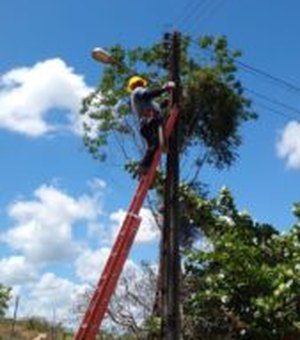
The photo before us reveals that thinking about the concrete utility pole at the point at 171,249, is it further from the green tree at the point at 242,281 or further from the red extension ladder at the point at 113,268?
the green tree at the point at 242,281

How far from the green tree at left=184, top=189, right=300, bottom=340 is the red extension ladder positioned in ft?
18.3

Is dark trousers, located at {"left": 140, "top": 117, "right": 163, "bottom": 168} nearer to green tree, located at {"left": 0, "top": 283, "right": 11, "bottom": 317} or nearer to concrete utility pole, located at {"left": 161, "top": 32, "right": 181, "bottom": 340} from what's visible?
concrete utility pole, located at {"left": 161, "top": 32, "right": 181, "bottom": 340}

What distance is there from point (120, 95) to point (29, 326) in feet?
38.4

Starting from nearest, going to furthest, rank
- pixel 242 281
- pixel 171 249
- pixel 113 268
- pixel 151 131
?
pixel 113 268 < pixel 151 131 < pixel 171 249 < pixel 242 281

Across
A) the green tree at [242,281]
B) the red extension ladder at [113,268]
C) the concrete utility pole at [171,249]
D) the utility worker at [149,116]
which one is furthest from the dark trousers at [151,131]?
the green tree at [242,281]

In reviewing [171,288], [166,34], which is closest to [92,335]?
[171,288]

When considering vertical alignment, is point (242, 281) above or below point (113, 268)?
above

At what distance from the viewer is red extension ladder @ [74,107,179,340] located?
10.9 meters

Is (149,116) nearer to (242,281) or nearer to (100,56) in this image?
(100,56)

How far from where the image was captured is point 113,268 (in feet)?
37.6

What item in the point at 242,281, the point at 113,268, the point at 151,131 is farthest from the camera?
the point at 242,281

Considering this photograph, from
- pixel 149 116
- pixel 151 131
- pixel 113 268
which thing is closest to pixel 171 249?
pixel 151 131

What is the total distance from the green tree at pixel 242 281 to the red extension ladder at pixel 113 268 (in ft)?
18.3

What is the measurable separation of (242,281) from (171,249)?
170 inches
